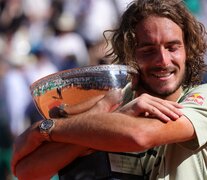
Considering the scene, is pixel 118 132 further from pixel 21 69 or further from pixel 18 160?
pixel 21 69

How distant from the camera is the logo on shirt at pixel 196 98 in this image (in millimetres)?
2277

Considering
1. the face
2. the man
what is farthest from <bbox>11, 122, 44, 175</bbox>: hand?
the face

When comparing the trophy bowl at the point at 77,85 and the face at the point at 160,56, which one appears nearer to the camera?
the trophy bowl at the point at 77,85

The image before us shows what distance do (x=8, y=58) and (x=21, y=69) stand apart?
0.20 metres

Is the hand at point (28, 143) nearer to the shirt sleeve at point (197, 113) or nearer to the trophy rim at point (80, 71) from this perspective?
the trophy rim at point (80, 71)

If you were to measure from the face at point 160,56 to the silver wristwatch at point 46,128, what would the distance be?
533 mm

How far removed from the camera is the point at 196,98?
2299mm

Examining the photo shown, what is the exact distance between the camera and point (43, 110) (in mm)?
2301

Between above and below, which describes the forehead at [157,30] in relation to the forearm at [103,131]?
above

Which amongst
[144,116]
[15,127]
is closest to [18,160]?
[144,116]

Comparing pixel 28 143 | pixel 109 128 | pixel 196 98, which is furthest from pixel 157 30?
pixel 28 143

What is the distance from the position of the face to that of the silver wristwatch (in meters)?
0.53

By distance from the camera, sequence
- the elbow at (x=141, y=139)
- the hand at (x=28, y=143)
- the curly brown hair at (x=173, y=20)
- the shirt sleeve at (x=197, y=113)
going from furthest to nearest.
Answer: the curly brown hair at (x=173, y=20)
the hand at (x=28, y=143)
the shirt sleeve at (x=197, y=113)
the elbow at (x=141, y=139)

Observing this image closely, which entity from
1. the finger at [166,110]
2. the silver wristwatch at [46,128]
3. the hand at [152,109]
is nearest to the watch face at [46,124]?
the silver wristwatch at [46,128]
